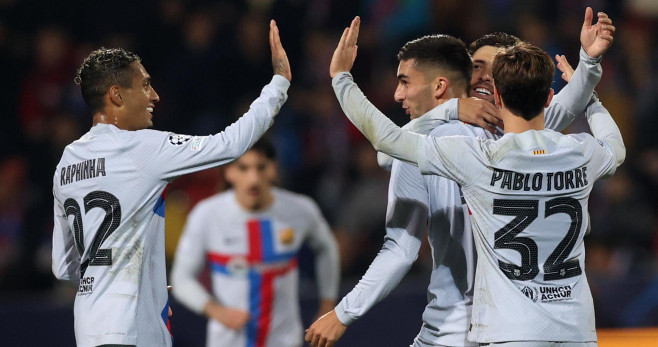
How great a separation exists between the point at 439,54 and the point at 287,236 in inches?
105

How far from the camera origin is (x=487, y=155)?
12.2ft

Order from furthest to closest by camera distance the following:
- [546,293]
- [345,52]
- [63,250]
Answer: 1. [63,250]
2. [345,52]
3. [546,293]

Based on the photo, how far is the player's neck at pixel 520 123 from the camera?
375 cm

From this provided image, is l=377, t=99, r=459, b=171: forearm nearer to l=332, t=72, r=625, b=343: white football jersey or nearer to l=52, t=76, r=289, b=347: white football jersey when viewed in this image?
l=332, t=72, r=625, b=343: white football jersey

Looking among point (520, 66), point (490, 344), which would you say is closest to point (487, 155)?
point (520, 66)

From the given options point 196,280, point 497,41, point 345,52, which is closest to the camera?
point 345,52

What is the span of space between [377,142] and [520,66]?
0.61 meters

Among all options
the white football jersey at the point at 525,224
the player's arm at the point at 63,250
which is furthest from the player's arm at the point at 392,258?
the player's arm at the point at 63,250

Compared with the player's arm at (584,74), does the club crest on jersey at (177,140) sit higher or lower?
lower

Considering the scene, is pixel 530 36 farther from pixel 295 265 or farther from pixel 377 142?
pixel 377 142

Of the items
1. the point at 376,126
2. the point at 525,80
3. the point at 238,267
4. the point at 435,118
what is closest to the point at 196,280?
the point at 238,267

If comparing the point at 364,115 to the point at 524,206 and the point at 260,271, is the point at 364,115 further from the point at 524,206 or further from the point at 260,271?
the point at 260,271

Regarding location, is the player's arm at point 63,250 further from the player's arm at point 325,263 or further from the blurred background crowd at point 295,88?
the blurred background crowd at point 295,88

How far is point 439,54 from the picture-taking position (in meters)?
4.48
